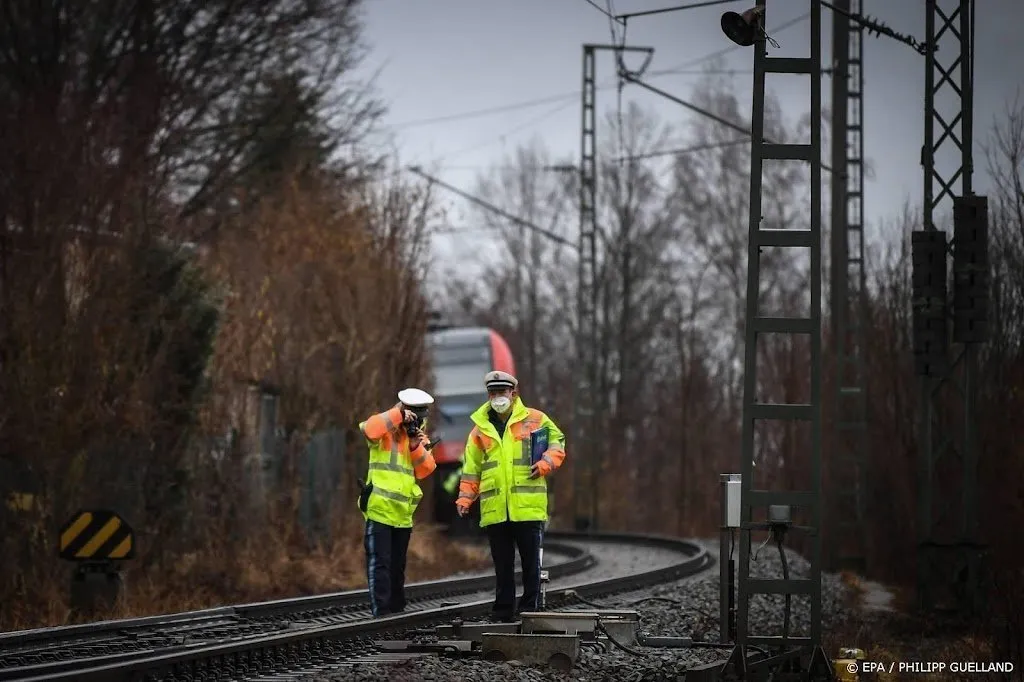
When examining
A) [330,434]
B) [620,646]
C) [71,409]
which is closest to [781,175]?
[330,434]

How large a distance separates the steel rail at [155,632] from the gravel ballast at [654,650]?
1.86 meters

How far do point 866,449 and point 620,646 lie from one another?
15698mm

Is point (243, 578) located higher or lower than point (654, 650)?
lower

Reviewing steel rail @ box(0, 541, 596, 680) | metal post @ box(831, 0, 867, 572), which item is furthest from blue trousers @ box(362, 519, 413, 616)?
metal post @ box(831, 0, 867, 572)

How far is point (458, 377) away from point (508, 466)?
869 inches

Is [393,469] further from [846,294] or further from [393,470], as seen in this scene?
[846,294]

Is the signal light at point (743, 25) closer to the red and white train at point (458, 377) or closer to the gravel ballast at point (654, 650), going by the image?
the gravel ballast at point (654, 650)

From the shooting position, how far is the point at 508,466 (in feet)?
43.0

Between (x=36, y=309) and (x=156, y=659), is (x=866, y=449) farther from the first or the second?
(x=156, y=659)

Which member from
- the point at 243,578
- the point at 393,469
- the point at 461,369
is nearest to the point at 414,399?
the point at 393,469

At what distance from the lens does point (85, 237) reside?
1891cm

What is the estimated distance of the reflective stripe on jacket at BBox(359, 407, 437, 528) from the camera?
44.3 feet

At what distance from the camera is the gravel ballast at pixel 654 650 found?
1050 cm

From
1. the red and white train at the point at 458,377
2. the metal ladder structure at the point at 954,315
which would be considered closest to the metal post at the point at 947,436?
the metal ladder structure at the point at 954,315
